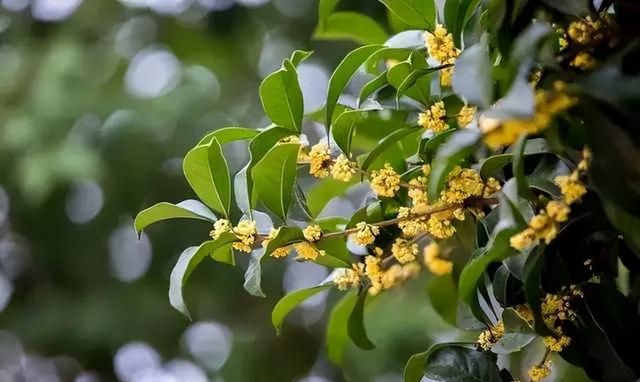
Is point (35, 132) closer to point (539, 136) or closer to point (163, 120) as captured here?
point (163, 120)

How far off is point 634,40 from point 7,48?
149 centimetres

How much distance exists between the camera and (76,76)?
5.12 ft

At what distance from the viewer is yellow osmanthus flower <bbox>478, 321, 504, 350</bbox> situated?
0.50m

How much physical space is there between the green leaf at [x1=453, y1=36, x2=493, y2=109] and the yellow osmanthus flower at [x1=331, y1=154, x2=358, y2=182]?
13 centimetres

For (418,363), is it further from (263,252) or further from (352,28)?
(352,28)

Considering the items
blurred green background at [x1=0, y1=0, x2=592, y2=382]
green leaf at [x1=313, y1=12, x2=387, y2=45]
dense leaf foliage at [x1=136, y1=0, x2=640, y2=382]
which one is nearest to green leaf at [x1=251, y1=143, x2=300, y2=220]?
dense leaf foliage at [x1=136, y1=0, x2=640, y2=382]

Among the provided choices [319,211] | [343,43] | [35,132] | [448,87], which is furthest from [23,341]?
[448,87]

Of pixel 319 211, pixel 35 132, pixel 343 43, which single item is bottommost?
pixel 35 132

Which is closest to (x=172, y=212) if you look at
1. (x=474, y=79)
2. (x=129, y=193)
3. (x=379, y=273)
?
(x=379, y=273)

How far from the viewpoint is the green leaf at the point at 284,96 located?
49cm

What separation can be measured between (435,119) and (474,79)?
4.8 inches

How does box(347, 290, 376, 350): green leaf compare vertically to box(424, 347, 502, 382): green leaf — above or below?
below

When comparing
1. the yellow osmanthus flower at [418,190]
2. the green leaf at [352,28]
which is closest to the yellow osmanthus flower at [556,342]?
the yellow osmanthus flower at [418,190]

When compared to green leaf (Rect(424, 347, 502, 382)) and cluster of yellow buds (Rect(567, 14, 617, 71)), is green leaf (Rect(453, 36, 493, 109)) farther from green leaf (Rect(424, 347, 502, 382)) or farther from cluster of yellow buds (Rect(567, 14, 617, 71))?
green leaf (Rect(424, 347, 502, 382))
